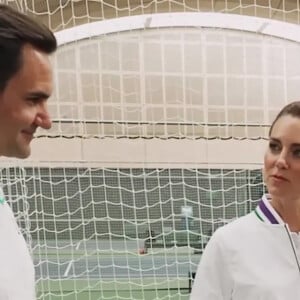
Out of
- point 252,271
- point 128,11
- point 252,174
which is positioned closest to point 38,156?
point 128,11

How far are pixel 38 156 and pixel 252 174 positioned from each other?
112 centimetres

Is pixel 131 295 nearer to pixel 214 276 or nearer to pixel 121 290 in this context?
pixel 121 290

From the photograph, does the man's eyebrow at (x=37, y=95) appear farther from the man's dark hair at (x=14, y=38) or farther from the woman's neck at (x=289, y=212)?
the woman's neck at (x=289, y=212)

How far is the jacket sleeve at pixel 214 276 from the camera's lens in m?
0.86

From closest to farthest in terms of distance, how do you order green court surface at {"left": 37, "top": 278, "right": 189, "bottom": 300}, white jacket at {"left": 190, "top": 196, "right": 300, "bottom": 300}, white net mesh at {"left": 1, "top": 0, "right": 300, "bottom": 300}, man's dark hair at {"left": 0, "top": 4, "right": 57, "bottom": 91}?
man's dark hair at {"left": 0, "top": 4, "right": 57, "bottom": 91}, white jacket at {"left": 190, "top": 196, "right": 300, "bottom": 300}, white net mesh at {"left": 1, "top": 0, "right": 300, "bottom": 300}, green court surface at {"left": 37, "top": 278, "right": 189, "bottom": 300}

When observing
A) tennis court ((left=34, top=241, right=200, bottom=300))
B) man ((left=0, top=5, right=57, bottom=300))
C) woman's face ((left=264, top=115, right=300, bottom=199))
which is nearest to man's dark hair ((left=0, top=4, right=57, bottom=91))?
man ((left=0, top=5, right=57, bottom=300))

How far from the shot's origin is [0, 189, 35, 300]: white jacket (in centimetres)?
60

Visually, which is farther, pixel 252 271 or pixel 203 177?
pixel 203 177

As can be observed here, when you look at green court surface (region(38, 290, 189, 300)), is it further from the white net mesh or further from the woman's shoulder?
the woman's shoulder

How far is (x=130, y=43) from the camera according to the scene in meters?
2.87

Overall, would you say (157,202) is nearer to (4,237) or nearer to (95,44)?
(95,44)

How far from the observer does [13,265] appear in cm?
63

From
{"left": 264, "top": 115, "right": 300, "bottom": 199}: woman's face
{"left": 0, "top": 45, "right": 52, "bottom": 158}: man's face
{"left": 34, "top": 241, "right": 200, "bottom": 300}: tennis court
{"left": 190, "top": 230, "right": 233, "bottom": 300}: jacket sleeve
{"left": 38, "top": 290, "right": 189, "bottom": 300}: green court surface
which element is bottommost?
{"left": 38, "top": 290, "right": 189, "bottom": 300}: green court surface

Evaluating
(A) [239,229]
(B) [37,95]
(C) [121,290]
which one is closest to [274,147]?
Result: (A) [239,229]
